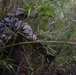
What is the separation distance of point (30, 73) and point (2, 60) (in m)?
0.27

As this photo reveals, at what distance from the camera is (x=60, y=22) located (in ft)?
6.23

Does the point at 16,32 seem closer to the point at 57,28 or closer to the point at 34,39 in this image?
the point at 34,39

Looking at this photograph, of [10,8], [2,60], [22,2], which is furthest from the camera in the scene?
[22,2]

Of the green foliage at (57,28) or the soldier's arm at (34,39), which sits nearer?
the soldier's arm at (34,39)

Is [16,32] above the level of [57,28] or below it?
above

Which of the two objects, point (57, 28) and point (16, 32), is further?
point (57, 28)

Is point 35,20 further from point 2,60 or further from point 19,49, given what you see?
point 2,60

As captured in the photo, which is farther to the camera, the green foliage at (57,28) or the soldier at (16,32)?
the green foliage at (57,28)

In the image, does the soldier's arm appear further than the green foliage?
No

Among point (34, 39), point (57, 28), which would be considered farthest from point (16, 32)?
point (57, 28)

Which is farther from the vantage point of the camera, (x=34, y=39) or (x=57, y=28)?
(x=57, y=28)

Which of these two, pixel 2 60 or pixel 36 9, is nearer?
pixel 36 9

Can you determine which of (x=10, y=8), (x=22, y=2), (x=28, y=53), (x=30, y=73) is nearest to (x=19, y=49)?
(x=28, y=53)

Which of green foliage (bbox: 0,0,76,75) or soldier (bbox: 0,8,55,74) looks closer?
soldier (bbox: 0,8,55,74)
